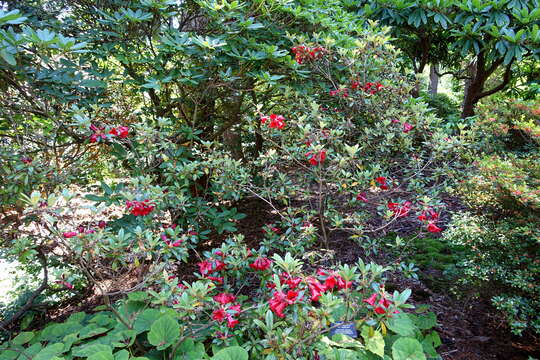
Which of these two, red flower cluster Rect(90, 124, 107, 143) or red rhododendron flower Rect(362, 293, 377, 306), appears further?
red flower cluster Rect(90, 124, 107, 143)

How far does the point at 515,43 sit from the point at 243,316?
3.78 metres

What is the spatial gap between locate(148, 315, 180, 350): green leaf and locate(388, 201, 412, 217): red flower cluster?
134cm

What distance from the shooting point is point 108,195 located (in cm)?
206

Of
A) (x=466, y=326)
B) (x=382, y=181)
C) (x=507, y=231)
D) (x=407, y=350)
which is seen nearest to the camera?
(x=407, y=350)

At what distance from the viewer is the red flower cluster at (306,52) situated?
2.23m

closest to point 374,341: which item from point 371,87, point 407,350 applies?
point 407,350

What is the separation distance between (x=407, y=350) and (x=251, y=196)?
1357mm

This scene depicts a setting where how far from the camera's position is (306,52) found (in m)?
2.25

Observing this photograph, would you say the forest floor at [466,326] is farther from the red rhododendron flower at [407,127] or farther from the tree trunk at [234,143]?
the tree trunk at [234,143]

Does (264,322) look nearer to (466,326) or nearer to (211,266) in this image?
(211,266)

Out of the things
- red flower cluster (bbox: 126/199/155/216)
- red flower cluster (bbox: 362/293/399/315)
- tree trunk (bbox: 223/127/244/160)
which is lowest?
red flower cluster (bbox: 362/293/399/315)

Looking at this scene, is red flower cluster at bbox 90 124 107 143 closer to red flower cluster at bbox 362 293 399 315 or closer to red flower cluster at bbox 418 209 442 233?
red flower cluster at bbox 362 293 399 315

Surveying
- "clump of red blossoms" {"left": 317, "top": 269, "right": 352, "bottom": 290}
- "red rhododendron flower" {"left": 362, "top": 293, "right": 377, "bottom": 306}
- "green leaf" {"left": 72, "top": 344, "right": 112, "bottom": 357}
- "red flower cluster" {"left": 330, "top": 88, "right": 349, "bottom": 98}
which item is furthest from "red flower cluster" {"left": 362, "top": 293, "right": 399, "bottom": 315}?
"red flower cluster" {"left": 330, "top": 88, "right": 349, "bottom": 98}

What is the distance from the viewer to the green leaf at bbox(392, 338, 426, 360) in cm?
152
